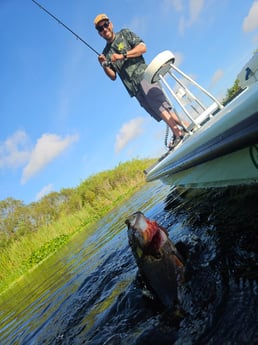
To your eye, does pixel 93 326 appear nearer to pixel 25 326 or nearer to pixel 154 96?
pixel 25 326

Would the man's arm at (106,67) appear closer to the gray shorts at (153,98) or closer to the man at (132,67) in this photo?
the man at (132,67)

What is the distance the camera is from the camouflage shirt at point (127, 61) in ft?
19.1

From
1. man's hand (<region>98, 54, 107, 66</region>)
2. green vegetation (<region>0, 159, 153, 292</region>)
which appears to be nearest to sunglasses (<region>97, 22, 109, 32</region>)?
man's hand (<region>98, 54, 107, 66</region>)

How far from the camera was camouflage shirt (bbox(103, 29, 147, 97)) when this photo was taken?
5.83m

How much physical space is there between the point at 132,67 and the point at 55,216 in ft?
80.9

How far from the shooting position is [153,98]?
6.07 metres

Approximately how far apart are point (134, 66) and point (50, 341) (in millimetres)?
4933

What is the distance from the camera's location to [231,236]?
202 cm

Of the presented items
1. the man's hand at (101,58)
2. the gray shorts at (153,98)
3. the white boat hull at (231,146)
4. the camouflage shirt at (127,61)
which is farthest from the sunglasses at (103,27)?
the white boat hull at (231,146)

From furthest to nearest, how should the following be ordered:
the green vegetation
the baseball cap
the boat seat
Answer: the green vegetation, the baseball cap, the boat seat

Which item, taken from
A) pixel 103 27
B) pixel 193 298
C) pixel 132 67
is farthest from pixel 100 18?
pixel 193 298

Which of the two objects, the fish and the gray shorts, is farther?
the gray shorts

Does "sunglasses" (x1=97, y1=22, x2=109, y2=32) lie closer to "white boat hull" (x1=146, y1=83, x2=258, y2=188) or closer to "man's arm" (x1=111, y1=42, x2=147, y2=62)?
"man's arm" (x1=111, y1=42, x2=147, y2=62)

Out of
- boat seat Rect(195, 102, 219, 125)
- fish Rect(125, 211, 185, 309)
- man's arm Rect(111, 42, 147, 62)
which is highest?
man's arm Rect(111, 42, 147, 62)
